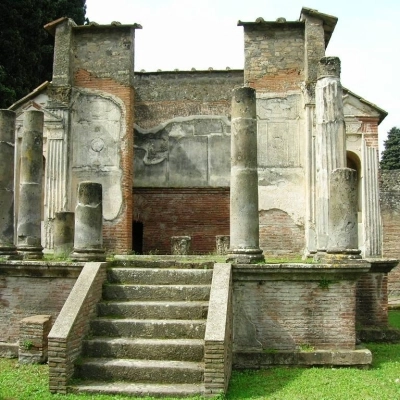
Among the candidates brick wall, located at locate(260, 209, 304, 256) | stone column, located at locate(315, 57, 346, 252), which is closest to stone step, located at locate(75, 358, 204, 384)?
stone column, located at locate(315, 57, 346, 252)

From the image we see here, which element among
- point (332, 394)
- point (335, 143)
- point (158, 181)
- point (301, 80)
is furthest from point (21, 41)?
point (332, 394)

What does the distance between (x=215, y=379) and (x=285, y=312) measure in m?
2.13

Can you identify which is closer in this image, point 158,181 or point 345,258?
point 345,258

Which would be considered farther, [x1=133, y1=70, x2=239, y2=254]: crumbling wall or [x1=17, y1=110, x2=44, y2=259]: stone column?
[x1=133, y1=70, x2=239, y2=254]: crumbling wall

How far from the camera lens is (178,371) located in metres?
7.18

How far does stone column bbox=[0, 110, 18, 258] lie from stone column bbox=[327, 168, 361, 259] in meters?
5.80

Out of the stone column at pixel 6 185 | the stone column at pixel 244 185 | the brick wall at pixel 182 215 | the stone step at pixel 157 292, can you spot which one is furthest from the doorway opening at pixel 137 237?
the stone step at pixel 157 292

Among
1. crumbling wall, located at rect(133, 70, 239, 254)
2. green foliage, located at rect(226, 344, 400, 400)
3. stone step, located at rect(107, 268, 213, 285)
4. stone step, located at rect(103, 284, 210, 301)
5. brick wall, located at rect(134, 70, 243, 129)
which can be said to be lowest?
green foliage, located at rect(226, 344, 400, 400)

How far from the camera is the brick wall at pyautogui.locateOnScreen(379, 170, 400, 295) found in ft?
68.9

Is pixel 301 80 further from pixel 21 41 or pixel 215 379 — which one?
pixel 21 41

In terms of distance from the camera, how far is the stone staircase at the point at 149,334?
7.16m

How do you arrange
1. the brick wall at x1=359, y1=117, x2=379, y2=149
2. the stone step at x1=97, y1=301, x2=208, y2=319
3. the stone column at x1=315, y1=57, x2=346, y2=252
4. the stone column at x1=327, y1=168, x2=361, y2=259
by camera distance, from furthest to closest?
the brick wall at x1=359, y1=117, x2=379, y2=149 < the stone column at x1=315, y1=57, x2=346, y2=252 < the stone column at x1=327, y1=168, x2=361, y2=259 < the stone step at x1=97, y1=301, x2=208, y2=319

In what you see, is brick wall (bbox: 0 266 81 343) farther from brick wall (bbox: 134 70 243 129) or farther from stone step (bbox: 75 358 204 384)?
brick wall (bbox: 134 70 243 129)

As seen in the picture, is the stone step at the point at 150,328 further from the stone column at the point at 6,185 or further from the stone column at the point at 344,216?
the stone column at the point at 6,185
